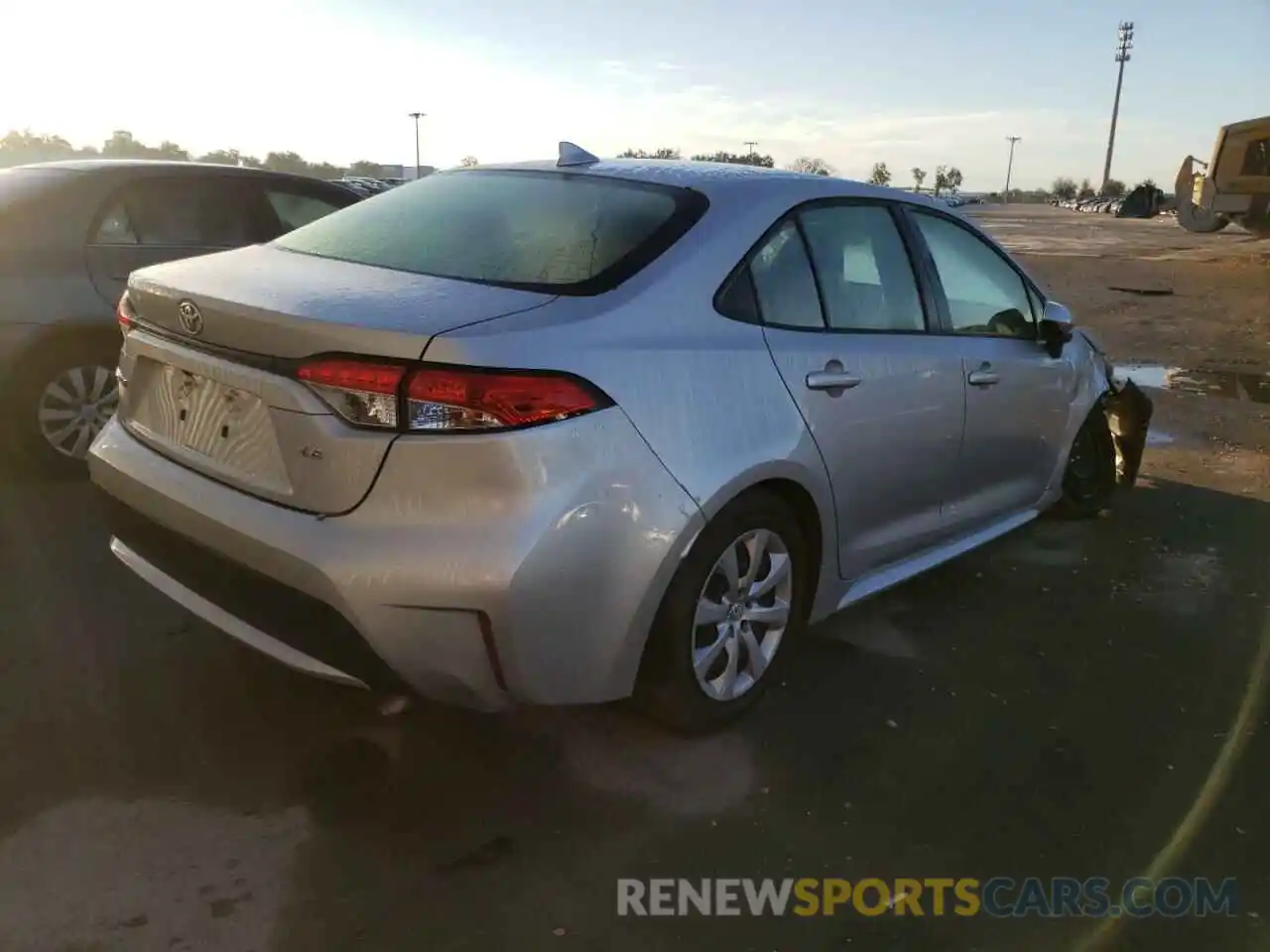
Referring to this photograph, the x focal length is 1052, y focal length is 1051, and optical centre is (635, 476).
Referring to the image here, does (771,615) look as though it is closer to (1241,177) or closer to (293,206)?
(293,206)

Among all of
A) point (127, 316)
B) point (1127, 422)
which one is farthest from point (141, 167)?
point (1127, 422)

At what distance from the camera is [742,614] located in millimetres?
3152

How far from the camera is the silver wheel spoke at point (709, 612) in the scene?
117 inches

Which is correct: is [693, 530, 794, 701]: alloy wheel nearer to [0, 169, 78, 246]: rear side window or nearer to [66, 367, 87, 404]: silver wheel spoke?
[66, 367, 87, 404]: silver wheel spoke

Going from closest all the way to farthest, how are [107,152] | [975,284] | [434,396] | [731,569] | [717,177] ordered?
[434,396] < [731,569] < [717,177] < [975,284] < [107,152]

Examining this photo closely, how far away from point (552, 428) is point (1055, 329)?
2.90 metres

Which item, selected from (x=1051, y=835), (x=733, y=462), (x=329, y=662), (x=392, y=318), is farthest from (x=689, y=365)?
(x=1051, y=835)

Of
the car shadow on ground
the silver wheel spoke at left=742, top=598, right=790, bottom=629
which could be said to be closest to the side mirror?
the car shadow on ground

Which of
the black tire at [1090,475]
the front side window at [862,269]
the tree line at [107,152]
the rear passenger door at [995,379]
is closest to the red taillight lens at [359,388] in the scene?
the front side window at [862,269]

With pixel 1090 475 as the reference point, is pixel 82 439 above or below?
above

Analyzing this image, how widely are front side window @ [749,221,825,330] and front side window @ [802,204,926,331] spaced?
67 millimetres

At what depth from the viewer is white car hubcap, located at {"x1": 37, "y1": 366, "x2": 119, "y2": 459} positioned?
4965 mm

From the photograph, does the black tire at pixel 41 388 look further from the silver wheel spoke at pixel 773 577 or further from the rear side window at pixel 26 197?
the silver wheel spoke at pixel 773 577

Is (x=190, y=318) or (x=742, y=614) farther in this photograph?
(x=742, y=614)
